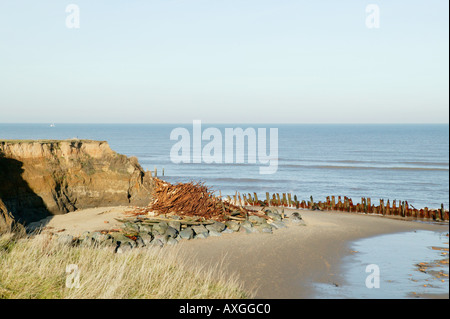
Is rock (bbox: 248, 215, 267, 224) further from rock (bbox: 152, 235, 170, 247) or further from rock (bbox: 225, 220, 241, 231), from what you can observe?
rock (bbox: 152, 235, 170, 247)

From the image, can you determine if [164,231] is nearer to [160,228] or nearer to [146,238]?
[160,228]

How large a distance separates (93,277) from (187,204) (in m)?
10.1

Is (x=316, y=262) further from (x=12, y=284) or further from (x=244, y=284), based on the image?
(x=12, y=284)

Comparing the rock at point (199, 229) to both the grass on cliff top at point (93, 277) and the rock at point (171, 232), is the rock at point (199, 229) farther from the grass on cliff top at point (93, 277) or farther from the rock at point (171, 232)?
the grass on cliff top at point (93, 277)

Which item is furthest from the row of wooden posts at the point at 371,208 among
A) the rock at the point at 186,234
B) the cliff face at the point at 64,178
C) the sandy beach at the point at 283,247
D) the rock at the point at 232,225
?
the rock at the point at 186,234

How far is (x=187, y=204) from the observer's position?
20984 millimetres

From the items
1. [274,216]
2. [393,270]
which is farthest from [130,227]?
[393,270]

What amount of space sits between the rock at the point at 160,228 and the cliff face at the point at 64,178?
12.8 feet

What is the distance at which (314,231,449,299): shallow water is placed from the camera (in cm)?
1270

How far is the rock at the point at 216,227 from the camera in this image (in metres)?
19.6

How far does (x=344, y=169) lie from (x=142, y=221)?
4444 cm

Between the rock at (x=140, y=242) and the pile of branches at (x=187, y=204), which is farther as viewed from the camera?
the pile of branches at (x=187, y=204)
